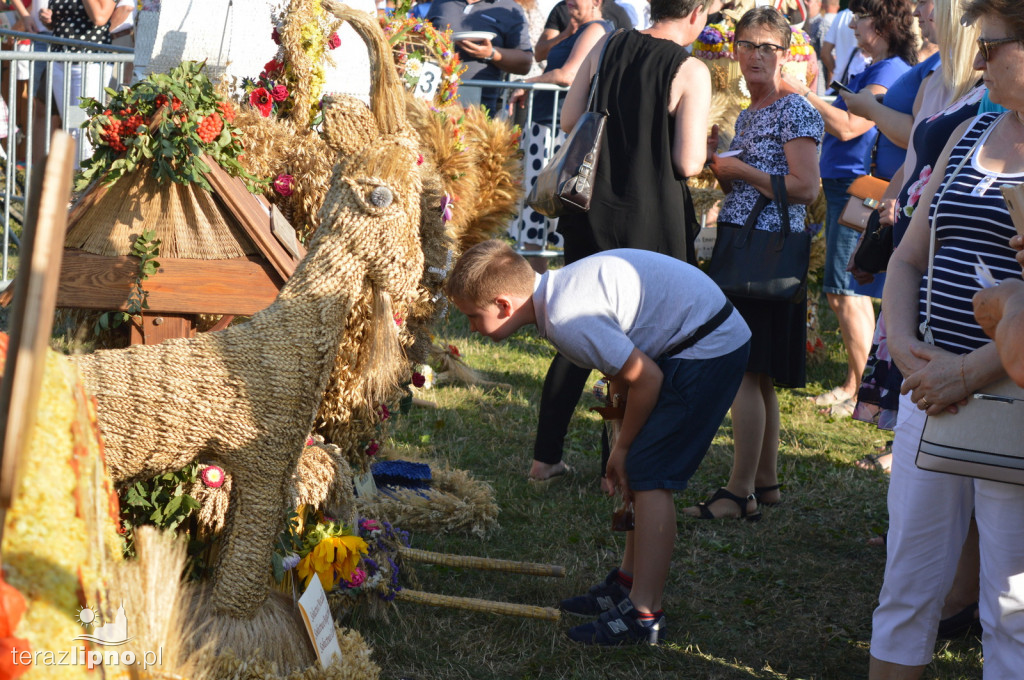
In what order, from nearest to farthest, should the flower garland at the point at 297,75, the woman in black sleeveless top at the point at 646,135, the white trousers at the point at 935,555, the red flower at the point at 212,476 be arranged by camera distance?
the white trousers at the point at 935,555 < the red flower at the point at 212,476 < the flower garland at the point at 297,75 < the woman in black sleeveless top at the point at 646,135

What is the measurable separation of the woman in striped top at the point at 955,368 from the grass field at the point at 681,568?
779 millimetres

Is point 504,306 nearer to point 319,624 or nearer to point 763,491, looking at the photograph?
point 319,624

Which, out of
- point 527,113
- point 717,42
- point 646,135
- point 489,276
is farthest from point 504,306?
point 527,113

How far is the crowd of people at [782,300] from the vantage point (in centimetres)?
207

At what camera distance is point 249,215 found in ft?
9.12

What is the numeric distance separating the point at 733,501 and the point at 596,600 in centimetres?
108

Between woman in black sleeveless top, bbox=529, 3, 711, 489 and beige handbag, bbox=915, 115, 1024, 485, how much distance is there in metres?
1.85

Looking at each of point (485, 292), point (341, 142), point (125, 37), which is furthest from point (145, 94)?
point (125, 37)

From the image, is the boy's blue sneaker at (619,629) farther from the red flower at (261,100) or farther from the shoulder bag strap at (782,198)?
the red flower at (261,100)

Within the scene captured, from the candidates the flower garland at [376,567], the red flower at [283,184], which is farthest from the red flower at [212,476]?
the red flower at [283,184]

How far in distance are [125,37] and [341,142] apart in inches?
223

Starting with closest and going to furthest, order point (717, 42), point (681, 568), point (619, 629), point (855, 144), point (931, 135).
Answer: point (931, 135) < point (619, 629) < point (681, 568) < point (855, 144) < point (717, 42)

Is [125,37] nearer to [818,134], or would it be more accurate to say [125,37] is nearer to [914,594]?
[818,134]

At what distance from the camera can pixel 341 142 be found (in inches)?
115
